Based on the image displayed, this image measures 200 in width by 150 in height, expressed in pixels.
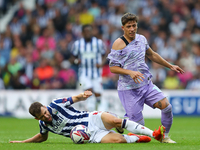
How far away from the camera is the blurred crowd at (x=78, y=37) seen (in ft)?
53.6

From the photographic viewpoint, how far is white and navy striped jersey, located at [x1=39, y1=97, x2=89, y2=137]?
6.75 metres

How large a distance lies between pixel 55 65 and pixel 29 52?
193cm

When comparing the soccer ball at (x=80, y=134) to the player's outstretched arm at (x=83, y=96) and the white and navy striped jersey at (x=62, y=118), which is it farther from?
the player's outstretched arm at (x=83, y=96)


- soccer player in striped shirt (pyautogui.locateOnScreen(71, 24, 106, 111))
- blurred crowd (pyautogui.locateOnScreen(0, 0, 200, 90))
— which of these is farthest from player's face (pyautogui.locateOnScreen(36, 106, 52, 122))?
blurred crowd (pyautogui.locateOnScreen(0, 0, 200, 90))

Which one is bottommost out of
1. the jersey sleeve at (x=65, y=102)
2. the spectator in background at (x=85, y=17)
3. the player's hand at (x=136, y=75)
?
the jersey sleeve at (x=65, y=102)

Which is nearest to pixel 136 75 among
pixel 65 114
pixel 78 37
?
pixel 65 114

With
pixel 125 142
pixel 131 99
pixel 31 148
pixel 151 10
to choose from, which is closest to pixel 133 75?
pixel 131 99

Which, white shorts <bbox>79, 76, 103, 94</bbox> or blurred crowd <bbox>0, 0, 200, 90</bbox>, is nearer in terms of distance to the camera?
white shorts <bbox>79, 76, 103, 94</bbox>

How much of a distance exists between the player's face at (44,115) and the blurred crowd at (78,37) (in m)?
9.36

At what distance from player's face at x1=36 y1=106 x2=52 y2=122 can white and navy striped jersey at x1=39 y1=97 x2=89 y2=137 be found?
0.53ft

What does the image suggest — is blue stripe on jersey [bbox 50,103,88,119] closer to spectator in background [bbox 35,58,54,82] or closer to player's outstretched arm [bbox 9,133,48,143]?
player's outstretched arm [bbox 9,133,48,143]

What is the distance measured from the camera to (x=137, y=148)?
5.90 m

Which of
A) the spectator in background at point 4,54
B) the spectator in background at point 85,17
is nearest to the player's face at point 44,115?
the spectator in background at point 4,54

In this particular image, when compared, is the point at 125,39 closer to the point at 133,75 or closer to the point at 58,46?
the point at 133,75
